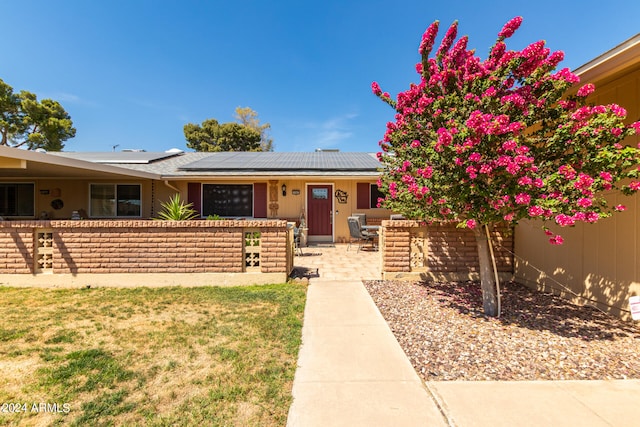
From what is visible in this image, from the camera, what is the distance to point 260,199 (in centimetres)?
1034

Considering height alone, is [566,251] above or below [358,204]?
below

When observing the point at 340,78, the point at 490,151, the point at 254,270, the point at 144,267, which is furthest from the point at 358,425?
the point at 340,78

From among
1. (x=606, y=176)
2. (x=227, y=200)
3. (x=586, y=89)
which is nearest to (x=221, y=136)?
(x=227, y=200)

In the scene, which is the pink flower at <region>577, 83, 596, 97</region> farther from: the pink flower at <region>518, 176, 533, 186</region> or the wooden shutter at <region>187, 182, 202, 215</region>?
the wooden shutter at <region>187, 182, 202, 215</region>

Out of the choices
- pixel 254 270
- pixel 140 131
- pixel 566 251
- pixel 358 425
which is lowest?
pixel 358 425

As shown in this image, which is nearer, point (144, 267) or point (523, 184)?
point (523, 184)

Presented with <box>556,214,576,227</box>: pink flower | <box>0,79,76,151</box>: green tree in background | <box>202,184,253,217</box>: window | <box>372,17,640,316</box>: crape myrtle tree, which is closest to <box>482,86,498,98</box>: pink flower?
<box>372,17,640,316</box>: crape myrtle tree

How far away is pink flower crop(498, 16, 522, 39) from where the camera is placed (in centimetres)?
336

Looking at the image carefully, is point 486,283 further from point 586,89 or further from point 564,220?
point 586,89

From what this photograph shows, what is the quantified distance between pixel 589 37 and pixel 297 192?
9.90 metres

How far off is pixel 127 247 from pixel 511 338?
20.1 feet

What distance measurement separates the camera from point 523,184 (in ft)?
9.11

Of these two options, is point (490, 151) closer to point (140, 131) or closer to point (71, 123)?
point (140, 131)

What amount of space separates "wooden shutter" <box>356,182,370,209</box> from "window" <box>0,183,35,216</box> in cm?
1236
